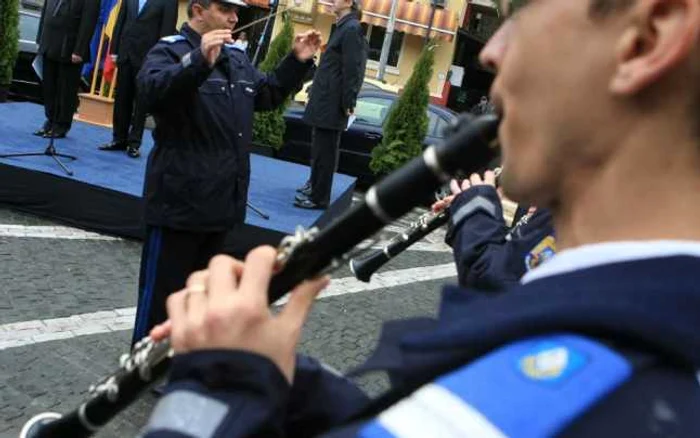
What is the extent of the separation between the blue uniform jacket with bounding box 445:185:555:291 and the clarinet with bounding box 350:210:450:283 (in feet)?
1.33

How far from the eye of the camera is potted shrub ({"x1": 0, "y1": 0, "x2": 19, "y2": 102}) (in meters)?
8.67

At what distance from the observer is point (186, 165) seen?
10.8 feet

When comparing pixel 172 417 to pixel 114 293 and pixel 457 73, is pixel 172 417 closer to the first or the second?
pixel 114 293

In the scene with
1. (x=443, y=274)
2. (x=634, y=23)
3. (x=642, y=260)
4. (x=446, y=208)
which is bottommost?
(x=443, y=274)

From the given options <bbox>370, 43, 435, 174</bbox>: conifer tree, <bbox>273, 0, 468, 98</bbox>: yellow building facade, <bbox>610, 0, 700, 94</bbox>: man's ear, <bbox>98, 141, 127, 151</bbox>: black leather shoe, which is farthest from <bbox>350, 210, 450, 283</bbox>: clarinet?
<bbox>273, 0, 468, 98</bbox>: yellow building facade

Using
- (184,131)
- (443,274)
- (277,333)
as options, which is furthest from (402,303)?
(277,333)

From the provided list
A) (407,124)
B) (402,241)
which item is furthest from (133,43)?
(402,241)

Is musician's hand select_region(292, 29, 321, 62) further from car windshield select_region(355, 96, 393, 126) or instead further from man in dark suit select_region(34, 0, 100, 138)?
car windshield select_region(355, 96, 393, 126)

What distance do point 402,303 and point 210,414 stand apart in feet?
15.3

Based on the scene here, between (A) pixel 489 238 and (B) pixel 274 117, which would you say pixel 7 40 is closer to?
(B) pixel 274 117

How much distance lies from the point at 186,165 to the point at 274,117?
637 centimetres

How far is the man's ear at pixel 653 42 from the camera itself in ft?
2.29

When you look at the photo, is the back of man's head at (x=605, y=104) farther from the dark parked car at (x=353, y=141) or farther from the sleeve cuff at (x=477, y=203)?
the dark parked car at (x=353, y=141)

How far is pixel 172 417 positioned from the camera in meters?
0.86
